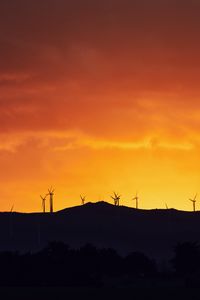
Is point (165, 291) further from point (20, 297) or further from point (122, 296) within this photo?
point (20, 297)

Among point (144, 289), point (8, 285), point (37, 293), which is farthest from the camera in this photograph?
point (8, 285)

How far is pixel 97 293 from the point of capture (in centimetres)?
16938

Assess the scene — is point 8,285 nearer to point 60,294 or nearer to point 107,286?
point 107,286

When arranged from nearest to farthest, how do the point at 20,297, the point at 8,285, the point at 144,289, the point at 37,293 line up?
the point at 20,297
the point at 37,293
the point at 144,289
the point at 8,285

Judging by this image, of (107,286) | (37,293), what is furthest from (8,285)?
(37,293)

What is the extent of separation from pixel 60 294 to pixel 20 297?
962 centimetres

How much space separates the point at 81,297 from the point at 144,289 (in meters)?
25.8

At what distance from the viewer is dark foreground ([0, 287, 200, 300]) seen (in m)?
159

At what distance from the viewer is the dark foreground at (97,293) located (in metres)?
159

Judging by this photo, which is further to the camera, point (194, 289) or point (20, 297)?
point (194, 289)

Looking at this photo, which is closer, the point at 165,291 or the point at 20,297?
the point at 20,297

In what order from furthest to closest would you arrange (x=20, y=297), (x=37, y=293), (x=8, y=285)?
(x=8, y=285) < (x=37, y=293) < (x=20, y=297)

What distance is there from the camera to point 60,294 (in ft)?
547

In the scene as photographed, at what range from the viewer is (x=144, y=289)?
183625 mm
